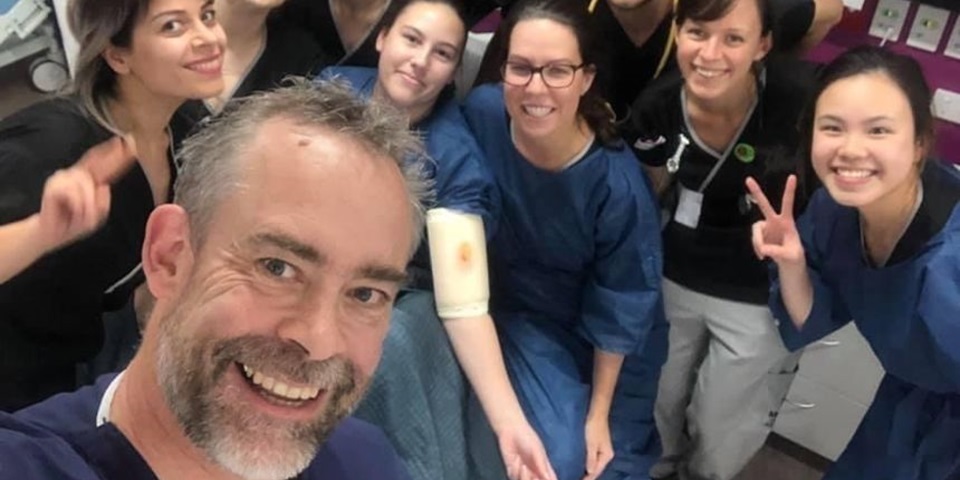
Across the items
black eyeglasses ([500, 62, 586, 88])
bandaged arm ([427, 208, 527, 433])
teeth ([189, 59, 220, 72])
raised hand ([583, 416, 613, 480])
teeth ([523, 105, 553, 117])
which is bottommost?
raised hand ([583, 416, 613, 480])

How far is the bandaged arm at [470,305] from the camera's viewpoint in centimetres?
174

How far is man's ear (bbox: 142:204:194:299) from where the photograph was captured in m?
0.97

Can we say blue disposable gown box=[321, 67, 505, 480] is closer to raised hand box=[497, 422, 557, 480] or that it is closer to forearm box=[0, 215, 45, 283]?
raised hand box=[497, 422, 557, 480]

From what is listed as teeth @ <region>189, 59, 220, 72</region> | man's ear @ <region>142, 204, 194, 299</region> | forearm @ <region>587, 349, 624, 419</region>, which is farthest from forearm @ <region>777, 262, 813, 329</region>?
man's ear @ <region>142, 204, 194, 299</region>

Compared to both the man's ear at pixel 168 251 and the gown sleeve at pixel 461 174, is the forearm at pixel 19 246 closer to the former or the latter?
the man's ear at pixel 168 251

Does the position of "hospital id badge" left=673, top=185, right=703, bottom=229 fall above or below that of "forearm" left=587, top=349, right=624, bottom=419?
above

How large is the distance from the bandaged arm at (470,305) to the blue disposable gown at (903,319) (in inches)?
18.9

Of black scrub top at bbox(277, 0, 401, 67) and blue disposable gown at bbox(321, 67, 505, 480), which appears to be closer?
blue disposable gown at bbox(321, 67, 505, 480)

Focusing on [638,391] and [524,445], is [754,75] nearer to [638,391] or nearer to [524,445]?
[638,391]

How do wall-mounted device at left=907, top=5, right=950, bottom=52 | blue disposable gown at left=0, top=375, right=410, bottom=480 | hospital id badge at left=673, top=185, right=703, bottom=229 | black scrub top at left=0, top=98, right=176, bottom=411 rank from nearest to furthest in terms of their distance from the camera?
blue disposable gown at left=0, top=375, right=410, bottom=480, black scrub top at left=0, top=98, right=176, bottom=411, hospital id badge at left=673, top=185, right=703, bottom=229, wall-mounted device at left=907, top=5, right=950, bottom=52

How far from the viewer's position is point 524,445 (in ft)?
5.65

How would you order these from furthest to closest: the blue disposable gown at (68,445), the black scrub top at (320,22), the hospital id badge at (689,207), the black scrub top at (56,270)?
1. the black scrub top at (320,22)
2. the hospital id badge at (689,207)
3. the black scrub top at (56,270)
4. the blue disposable gown at (68,445)

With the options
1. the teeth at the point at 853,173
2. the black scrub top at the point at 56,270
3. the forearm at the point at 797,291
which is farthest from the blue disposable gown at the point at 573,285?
the black scrub top at the point at 56,270

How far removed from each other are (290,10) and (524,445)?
92cm
